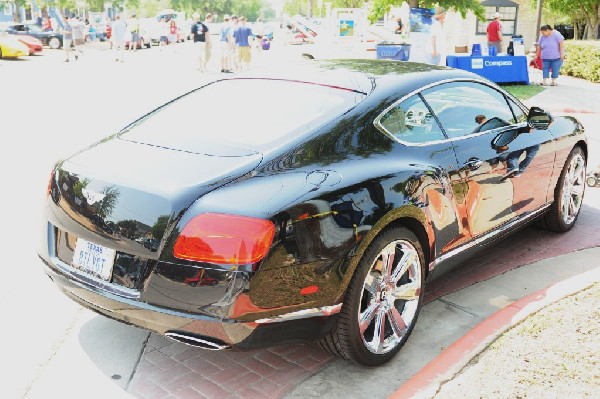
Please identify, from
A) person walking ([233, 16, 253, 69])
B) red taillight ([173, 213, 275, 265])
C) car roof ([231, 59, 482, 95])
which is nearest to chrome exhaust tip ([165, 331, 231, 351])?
red taillight ([173, 213, 275, 265])

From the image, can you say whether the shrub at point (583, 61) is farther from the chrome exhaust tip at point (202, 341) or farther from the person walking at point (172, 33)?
the person walking at point (172, 33)

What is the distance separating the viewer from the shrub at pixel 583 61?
19484 mm

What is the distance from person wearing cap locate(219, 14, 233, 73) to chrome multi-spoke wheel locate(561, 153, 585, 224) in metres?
18.3

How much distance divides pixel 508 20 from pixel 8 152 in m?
31.2

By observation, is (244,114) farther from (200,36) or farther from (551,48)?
(200,36)

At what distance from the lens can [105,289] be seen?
11.0ft

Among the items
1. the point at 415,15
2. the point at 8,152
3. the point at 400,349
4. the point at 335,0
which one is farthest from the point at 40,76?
the point at 335,0

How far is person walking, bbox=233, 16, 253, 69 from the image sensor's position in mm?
22422

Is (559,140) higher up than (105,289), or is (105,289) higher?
(559,140)

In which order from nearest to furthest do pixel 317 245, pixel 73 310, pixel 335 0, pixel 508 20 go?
pixel 317 245, pixel 73 310, pixel 508 20, pixel 335 0

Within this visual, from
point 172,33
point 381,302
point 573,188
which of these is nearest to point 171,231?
point 381,302

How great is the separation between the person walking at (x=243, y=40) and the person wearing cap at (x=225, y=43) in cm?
36

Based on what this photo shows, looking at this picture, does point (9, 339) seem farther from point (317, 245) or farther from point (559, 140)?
point (559, 140)

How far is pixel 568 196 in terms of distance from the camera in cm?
592
